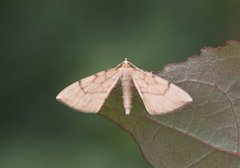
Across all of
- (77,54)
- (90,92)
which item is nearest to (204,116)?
(90,92)

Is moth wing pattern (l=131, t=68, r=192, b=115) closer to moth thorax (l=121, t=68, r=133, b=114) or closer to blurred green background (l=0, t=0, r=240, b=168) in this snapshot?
moth thorax (l=121, t=68, r=133, b=114)

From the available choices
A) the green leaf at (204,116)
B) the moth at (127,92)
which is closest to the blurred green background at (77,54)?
the moth at (127,92)

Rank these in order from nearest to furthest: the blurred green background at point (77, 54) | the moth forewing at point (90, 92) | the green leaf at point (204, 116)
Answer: the green leaf at point (204, 116)
the moth forewing at point (90, 92)
the blurred green background at point (77, 54)

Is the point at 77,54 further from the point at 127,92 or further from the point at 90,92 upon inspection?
the point at 127,92

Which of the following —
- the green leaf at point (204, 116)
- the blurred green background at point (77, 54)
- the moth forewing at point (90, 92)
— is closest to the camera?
the green leaf at point (204, 116)

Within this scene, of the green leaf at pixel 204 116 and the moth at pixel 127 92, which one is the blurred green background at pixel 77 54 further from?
the green leaf at pixel 204 116

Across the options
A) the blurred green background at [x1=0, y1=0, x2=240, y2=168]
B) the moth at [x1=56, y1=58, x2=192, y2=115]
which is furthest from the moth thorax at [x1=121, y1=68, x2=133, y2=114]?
the blurred green background at [x1=0, y1=0, x2=240, y2=168]

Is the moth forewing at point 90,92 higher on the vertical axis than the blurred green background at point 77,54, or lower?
lower

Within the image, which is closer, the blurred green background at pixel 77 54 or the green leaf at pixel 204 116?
the green leaf at pixel 204 116
